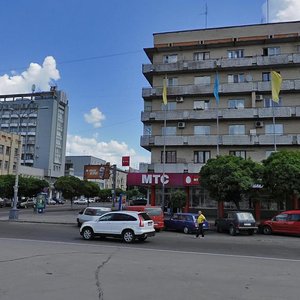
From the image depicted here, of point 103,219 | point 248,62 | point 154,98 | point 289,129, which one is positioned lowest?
point 103,219

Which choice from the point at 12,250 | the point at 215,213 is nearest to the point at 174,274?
the point at 12,250

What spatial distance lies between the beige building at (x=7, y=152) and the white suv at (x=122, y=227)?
2460 inches

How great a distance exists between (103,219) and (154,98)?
29091mm

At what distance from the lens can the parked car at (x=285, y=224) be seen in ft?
82.4

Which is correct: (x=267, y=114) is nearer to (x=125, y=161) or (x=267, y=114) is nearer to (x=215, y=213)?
(x=215, y=213)

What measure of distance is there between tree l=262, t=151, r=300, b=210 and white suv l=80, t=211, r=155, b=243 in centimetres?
1286

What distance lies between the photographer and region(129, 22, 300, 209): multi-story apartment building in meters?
42.5

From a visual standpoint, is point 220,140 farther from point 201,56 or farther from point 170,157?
point 201,56

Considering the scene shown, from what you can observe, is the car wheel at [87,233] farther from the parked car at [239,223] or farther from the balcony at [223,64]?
the balcony at [223,64]

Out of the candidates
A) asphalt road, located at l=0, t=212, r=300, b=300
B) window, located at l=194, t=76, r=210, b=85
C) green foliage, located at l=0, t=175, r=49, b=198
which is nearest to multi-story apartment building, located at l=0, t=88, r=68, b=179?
green foliage, located at l=0, t=175, r=49, b=198

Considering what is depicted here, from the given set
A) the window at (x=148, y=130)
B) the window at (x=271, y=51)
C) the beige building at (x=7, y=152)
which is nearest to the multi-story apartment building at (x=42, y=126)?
the beige building at (x=7, y=152)

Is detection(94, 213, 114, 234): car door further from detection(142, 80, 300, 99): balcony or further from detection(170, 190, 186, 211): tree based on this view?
detection(142, 80, 300, 99): balcony

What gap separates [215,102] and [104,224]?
28886mm

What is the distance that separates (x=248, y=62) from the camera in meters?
44.0
